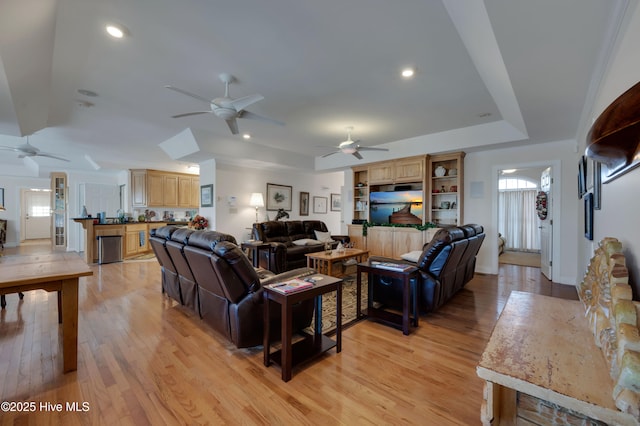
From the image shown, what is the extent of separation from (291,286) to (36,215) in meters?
13.2

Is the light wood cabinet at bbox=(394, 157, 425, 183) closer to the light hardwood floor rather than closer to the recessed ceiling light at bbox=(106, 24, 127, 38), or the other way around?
the light hardwood floor

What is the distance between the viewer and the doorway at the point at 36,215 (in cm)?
973

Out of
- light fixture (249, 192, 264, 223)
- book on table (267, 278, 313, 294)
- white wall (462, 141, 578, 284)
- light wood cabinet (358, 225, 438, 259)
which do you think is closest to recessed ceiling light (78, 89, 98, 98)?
light fixture (249, 192, 264, 223)

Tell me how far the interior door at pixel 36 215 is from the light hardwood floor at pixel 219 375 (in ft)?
32.1

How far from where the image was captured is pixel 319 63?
2799 millimetres

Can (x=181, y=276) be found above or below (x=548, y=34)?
below

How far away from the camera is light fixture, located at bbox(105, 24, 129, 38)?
2.28 meters

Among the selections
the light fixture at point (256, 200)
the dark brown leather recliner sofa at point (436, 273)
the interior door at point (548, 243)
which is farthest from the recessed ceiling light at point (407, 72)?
the light fixture at point (256, 200)

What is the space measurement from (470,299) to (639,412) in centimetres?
329

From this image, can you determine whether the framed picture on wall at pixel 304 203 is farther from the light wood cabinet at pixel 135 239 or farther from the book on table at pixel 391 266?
the book on table at pixel 391 266

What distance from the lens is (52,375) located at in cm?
198

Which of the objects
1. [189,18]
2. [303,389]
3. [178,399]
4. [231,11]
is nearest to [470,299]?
[303,389]

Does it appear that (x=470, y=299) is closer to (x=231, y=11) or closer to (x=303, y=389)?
(x=303, y=389)

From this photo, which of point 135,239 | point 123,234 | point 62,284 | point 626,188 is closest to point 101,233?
point 123,234
